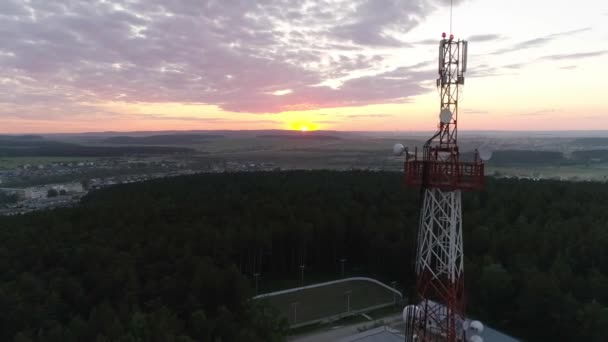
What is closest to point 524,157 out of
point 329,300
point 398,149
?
point 329,300

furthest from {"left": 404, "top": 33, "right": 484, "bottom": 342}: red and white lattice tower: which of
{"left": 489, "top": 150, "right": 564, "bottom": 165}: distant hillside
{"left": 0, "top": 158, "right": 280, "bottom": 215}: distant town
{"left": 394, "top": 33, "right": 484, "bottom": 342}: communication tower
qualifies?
{"left": 489, "top": 150, "right": 564, "bottom": 165}: distant hillside

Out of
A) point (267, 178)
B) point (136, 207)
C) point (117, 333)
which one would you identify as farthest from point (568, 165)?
point (117, 333)

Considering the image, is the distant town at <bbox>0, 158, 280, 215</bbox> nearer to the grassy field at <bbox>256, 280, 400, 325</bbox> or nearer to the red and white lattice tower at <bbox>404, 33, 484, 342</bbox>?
the grassy field at <bbox>256, 280, 400, 325</bbox>

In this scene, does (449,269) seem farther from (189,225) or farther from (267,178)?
(267,178)

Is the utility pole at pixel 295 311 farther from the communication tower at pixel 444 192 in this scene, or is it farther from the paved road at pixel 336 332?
the communication tower at pixel 444 192

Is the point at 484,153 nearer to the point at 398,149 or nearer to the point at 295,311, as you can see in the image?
the point at 398,149

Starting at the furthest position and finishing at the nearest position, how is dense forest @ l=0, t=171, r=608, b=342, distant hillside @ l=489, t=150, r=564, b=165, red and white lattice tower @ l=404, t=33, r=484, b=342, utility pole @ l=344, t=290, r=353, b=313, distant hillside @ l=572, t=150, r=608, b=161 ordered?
distant hillside @ l=572, t=150, r=608, b=161, distant hillside @ l=489, t=150, r=564, b=165, utility pole @ l=344, t=290, r=353, b=313, dense forest @ l=0, t=171, r=608, b=342, red and white lattice tower @ l=404, t=33, r=484, b=342
